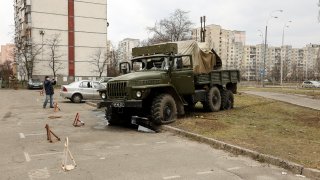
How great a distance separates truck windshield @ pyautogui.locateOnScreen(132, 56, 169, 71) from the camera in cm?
1538

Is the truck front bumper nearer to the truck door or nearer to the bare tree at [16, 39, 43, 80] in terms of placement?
the truck door

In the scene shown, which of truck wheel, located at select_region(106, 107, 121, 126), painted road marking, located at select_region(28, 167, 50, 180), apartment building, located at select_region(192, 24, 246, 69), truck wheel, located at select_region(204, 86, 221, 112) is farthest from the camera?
apartment building, located at select_region(192, 24, 246, 69)

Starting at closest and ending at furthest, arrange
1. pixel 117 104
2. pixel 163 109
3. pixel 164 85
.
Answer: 1. pixel 117 104
2. pixel 163 109
3. pixel 164 85

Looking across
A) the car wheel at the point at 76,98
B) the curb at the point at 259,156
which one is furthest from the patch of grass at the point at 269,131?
the car wheel at the point at 76,98

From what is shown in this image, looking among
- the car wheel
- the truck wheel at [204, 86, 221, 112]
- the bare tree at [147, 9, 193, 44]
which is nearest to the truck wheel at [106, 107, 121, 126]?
the truck wheel at [204, 86, 221, 112]

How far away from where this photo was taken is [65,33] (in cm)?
7294

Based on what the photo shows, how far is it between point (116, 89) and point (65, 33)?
6150 cm

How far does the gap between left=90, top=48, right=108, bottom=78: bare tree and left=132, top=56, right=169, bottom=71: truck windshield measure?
59744 millimetres

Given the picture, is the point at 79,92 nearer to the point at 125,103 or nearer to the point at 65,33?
the point at 125,103

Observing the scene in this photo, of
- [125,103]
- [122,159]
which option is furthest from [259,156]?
[125,103]

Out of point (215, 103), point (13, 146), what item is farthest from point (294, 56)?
point (13, 146)

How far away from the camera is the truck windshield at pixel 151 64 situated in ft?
50.5

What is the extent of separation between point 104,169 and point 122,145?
2.79 m

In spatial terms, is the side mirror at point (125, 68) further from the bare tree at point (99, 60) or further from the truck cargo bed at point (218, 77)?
the bare tree at point (99, 60)
